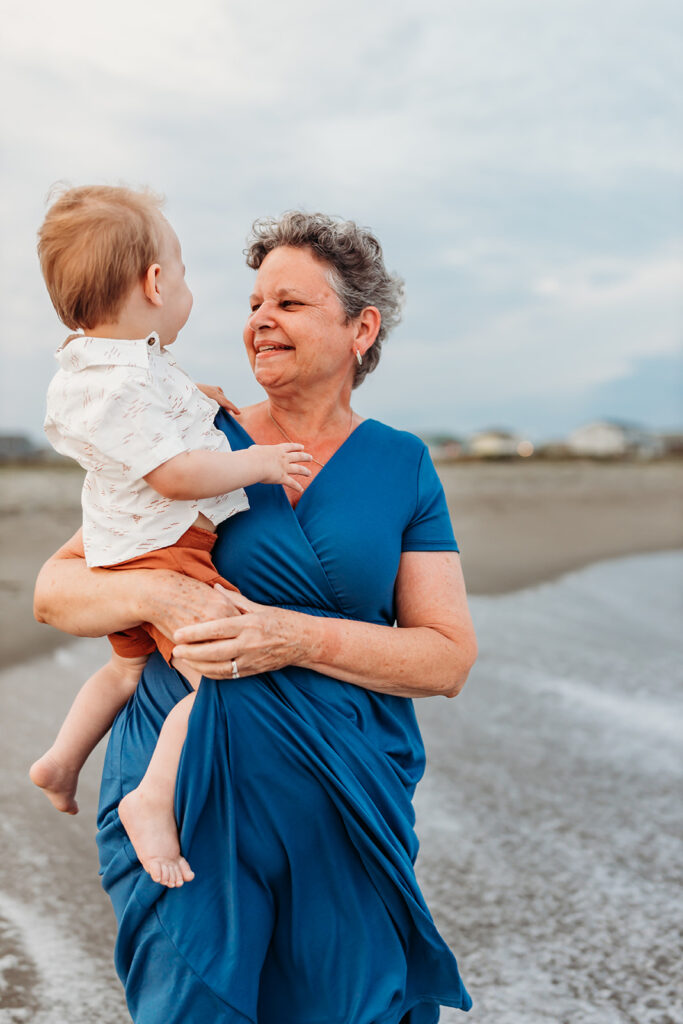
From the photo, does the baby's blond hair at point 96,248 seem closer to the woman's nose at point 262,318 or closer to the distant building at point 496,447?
the woman's nose at point 262,318

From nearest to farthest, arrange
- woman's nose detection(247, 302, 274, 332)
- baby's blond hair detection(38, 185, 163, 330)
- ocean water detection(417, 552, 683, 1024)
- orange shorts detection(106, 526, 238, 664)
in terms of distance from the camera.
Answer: baby's blond hair detection(38, 185, 163, 330), orange shorts detection(106, 526, 238, 664), woman's nose detection(247, 302, 274, 332), ocean water detection(417, 552, 683, 1024)

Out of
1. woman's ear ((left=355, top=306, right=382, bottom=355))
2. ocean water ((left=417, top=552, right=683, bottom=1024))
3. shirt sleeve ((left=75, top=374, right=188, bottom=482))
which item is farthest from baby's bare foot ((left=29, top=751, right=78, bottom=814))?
ocean water ((left=417, top=552, right=683, bottom=1024))

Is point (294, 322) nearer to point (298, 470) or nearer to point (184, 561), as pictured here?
point (298, 470)

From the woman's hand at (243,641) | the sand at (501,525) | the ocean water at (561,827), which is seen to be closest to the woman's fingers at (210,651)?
the woman's hand at (243,641)

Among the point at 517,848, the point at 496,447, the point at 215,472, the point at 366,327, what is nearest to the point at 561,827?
the point at 517,848

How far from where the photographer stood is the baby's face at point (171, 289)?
6.17ft

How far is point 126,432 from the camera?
1835 mm

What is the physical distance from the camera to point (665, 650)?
7855 millimetres

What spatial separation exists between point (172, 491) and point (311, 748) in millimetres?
635

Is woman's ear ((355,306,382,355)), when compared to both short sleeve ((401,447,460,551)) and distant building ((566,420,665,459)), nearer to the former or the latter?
short sleeve ((401,447,460,551))

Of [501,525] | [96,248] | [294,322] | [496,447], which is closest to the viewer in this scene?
[96,248]

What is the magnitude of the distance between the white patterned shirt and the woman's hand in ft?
0.69

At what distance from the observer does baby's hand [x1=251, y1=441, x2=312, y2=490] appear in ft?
6.50

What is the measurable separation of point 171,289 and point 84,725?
110 cm
